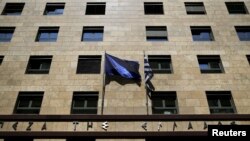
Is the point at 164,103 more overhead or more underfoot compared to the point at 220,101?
more underfoot

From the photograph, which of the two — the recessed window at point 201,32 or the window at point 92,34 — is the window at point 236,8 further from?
the window at point 92,34

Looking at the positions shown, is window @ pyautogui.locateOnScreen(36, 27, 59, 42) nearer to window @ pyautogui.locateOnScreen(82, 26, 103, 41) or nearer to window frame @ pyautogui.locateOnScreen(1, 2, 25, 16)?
window @ pyautogui.locateOnScreen(82, 26, 103, 41)

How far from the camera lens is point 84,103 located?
16562 millimetres

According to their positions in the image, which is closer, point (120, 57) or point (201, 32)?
point (120, 57)

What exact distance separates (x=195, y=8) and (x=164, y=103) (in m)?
8.94

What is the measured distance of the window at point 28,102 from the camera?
53.2 feet

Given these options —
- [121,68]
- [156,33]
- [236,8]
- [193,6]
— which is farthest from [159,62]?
[236,8]

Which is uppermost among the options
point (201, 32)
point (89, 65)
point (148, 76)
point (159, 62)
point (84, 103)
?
point (201, 32)

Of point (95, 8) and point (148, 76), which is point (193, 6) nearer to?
point (95, 8)

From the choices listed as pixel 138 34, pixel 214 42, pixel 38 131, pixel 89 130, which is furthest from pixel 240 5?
pixel 38 131

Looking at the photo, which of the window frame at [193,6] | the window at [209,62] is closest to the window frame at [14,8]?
the window frame at [193,6]

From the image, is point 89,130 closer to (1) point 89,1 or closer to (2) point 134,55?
(2) point 134,55

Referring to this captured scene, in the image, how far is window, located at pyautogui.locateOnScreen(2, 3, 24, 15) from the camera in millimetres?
22172

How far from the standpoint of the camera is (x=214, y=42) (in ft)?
63.5
